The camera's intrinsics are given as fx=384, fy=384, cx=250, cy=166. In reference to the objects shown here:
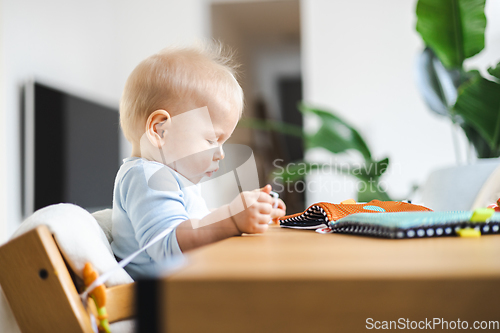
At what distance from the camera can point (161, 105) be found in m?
0.63

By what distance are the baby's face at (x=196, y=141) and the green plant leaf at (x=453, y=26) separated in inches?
36.5

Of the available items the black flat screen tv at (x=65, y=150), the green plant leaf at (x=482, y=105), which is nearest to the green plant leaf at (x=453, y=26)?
the green plant leaf at (x=482, y=105)

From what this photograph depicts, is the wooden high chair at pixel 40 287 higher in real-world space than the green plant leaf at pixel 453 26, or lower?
lower

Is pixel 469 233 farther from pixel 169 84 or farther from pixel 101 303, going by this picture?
pixel 169 84

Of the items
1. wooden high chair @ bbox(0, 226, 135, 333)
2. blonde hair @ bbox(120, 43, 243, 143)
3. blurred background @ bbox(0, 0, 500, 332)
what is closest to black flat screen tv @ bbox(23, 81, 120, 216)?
blurred background @ bbox(0, 0, 500, 332)

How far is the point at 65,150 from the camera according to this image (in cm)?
205

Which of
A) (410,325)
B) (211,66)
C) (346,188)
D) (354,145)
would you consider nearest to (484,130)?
(354,145)

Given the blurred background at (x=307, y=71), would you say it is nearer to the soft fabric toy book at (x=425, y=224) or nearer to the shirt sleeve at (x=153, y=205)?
the shirt sleeve at (x=153, y=205)

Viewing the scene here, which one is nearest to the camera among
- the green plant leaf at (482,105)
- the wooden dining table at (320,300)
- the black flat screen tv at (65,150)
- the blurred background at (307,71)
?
the wooden dining table at (320,300)

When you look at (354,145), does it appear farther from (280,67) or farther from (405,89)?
(280,67)

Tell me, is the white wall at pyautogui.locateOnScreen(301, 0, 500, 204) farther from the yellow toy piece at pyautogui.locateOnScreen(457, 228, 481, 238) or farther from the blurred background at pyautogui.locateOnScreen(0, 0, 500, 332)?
the yellow toy piece at pyautogui.locateOnScreen(457, 228, 481, 238)

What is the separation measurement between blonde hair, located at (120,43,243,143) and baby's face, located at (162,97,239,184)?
3 centimetres

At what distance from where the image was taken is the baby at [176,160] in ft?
1.67

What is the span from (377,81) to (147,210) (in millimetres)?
2615
